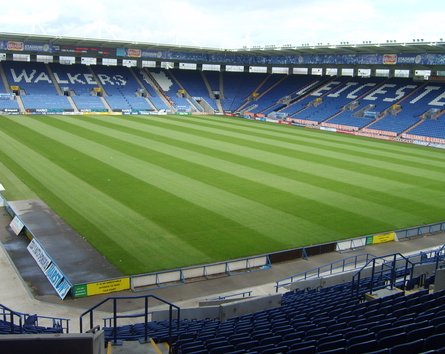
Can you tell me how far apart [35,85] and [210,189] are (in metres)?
55.9

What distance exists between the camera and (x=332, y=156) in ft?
146

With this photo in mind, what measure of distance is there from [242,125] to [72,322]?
5344cm

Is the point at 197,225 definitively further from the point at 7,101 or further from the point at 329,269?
the point at 7,101

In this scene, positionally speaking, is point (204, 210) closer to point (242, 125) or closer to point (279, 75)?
point (242, 125)

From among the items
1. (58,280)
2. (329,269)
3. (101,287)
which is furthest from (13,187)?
(329,269)

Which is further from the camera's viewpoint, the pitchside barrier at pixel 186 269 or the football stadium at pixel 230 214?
the pitchside barrier at pixel 186 269

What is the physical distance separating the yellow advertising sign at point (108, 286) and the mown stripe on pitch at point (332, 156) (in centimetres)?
2413

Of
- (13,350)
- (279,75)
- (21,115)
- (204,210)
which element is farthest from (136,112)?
(13,350)

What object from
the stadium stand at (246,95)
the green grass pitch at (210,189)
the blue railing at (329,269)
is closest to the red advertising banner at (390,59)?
the stadium stand at (246,95)

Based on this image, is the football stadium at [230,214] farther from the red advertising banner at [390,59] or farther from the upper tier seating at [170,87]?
the upper tier seating at [170,87]

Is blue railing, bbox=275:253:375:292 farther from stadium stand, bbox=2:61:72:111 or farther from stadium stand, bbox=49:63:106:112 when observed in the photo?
stadium stand, bbox=49:63:106:112

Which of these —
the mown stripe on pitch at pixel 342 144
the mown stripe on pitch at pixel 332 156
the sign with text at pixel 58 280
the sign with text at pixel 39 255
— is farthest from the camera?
the mown stripe on pitch at pixel 342 144

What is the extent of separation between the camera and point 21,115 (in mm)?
66250

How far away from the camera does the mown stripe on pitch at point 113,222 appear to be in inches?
822
